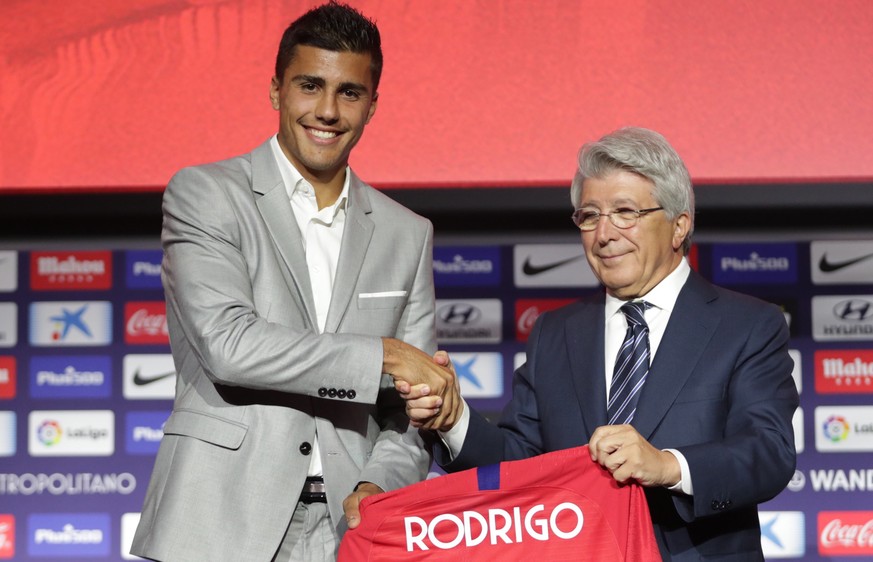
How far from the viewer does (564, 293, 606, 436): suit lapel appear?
2.14m

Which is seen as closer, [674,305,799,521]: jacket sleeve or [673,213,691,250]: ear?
[674,305,799,521]: jacket sleeve

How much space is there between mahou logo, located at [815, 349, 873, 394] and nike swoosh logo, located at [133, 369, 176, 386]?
8.11ft

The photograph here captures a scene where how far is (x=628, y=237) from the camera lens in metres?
2.14

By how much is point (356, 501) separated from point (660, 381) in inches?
25.2

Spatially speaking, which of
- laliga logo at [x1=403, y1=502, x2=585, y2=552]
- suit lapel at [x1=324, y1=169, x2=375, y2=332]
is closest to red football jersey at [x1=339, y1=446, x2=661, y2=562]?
laliga logo at [x1=403, y1=502, x2=585, y2=552]

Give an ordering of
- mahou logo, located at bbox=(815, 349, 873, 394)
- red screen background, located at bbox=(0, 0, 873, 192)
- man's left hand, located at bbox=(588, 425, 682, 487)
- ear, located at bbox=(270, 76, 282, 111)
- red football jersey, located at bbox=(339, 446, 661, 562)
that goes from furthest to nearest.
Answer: mahou logo, located at bbox=(815, 349, 873, 394) → red screen background, located at bbox=(0, 0, 873, 192) → ear, located at bbox=(270, 76, 282, 111) → red football jersey, located at bbox=(339, 446, 661, 562) → man's left hand, located at bbox=(588, 425, 682, 487)

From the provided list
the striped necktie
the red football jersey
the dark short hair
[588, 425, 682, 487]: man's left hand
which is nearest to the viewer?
[588, 425, 682, 487]: man's left hand

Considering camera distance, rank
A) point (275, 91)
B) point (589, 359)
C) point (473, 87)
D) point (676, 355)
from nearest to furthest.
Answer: point (676, 355) < point (589, 359) < point (275, 91) < point (473, 87)

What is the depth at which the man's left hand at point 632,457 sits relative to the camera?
187 centimetres

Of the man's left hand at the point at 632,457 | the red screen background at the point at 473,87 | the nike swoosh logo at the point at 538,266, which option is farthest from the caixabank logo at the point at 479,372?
the man's left hand at the point at 632,457

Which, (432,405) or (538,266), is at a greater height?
(538,266)

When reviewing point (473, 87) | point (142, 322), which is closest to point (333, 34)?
point (473, 87)

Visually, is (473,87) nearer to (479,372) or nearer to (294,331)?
(479,372)

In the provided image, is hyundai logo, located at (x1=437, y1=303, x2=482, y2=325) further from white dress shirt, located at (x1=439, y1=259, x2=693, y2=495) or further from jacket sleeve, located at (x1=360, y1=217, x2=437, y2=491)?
white dress shirt, located at (x1=439, y1=259, x2=693, y2=495)
